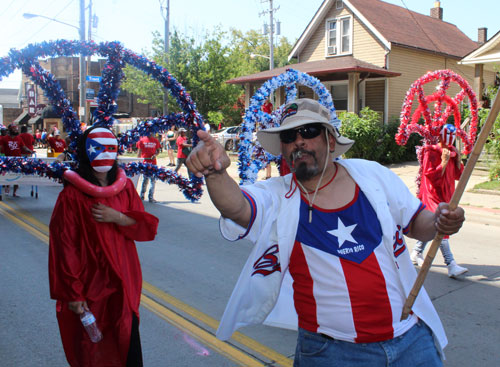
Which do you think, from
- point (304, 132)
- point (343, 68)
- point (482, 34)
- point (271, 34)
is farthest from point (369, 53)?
point (304, 132)

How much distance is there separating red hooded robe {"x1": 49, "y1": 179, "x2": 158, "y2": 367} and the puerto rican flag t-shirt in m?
1.32

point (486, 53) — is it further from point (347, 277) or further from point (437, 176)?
point (347, 277)

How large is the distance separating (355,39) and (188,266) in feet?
69.1

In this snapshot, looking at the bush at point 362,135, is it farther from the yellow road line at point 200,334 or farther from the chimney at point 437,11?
the chimney at point 437,11

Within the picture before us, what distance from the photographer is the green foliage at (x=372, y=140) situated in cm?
1847

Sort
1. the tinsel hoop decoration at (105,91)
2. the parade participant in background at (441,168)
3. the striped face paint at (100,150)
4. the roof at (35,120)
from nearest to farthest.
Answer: the striped face paint at (100,150) < the tinsel hoop decoration at (105,91) < the parade participant in background at (441,168) < the roof at (35,120)

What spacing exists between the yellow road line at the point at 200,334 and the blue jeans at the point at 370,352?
185 cm

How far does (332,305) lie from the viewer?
2.28 meters

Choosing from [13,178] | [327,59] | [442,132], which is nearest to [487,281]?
[442,132]

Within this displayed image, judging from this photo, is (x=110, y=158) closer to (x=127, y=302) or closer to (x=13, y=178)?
(x=127, y=302)

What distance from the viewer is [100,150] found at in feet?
10.9

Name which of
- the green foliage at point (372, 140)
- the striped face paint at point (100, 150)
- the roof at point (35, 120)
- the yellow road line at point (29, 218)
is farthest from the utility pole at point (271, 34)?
the striped face paint at point (100, 150)

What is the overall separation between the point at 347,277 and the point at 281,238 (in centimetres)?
35

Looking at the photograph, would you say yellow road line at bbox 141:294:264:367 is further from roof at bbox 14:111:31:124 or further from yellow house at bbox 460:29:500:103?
roof at bbox 14:111:31:124
